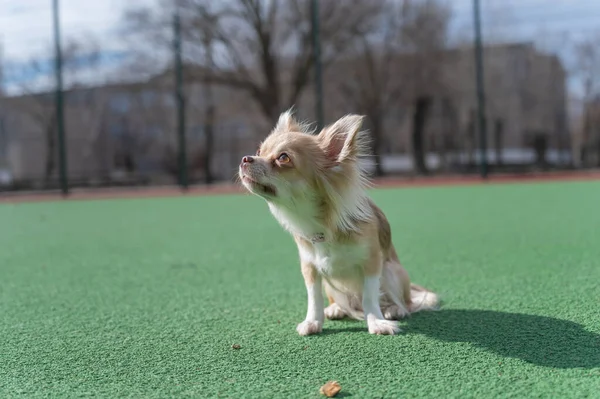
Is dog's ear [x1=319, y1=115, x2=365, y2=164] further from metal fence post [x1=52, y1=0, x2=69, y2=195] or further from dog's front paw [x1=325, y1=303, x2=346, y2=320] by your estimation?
metal fence post [x1=52, y1=0, x2=69, y2=195]

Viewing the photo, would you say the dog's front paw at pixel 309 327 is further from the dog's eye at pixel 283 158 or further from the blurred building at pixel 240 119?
the blurred building at pixel 240 119

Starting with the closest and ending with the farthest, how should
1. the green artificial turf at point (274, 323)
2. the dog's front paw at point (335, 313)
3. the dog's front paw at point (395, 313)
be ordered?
the green artificial turf at point (274, 323), the dog's front paw at point (395, 313), the dog's front paw at point (335, 313)

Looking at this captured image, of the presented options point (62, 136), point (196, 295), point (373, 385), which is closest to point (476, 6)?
point (62, 136)

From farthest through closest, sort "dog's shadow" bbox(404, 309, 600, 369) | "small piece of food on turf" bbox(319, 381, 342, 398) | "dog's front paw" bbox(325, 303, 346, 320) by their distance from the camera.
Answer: "dog's front paw" bbox(325, 303, 346, 320)
"dog's shadow" bbox(404, 309, 600, 369)
"small piece of food on turf" bbox(319, 381, 342, 398)

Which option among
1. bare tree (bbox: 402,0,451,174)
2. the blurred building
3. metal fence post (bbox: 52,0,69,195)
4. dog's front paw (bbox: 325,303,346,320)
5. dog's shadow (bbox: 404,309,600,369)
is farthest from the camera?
the blurred building

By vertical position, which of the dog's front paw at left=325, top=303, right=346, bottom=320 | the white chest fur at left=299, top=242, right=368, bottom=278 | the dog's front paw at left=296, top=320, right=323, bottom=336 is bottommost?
the dog's front paw at left=325, top=303, right=346, bottom=320

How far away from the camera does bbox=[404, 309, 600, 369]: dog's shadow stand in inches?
86.9

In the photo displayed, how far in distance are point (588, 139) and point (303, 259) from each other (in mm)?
24455

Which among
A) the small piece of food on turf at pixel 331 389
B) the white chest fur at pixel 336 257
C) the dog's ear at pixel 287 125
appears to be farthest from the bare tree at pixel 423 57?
the small piece of food on turf at pixel 331 389

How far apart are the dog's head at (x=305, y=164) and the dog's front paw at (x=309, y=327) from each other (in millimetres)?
608

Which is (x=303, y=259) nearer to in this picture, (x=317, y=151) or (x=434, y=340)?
(x=317, y=151)

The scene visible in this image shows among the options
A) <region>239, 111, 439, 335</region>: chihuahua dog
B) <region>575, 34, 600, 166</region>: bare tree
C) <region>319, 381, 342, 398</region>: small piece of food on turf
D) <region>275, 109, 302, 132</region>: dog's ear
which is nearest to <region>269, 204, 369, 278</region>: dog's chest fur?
<region>239, 111, 439, 335</region>: chihuahua dog

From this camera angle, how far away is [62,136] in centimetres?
1552

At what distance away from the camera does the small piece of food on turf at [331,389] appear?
191cm
